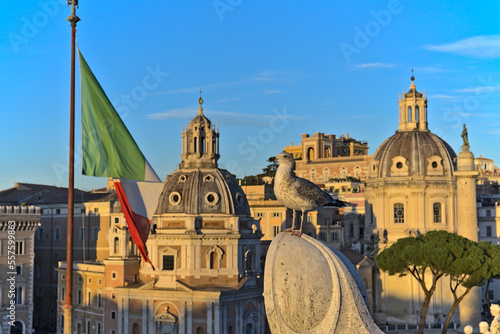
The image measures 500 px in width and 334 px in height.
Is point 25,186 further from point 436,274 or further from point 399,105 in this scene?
point 436,274

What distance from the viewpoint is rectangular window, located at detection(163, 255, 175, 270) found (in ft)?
182

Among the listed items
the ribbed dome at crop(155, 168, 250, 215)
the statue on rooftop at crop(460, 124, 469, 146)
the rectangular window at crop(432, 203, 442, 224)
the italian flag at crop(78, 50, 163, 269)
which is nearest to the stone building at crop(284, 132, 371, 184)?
the rectangular window at crop(432, 203, 442, 224)

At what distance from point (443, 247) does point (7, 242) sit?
110ft

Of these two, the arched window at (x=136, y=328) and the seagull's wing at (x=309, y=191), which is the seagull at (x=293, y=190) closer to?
the seagull's wing at (x=309, y=191)

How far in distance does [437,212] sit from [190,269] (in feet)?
75.5

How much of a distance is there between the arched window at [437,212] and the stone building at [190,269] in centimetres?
1633

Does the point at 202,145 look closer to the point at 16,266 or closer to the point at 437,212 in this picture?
the point at 16,266

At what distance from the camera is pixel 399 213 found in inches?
2505

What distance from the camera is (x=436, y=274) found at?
51.8 m

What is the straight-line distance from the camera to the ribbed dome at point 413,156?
63.0 meters

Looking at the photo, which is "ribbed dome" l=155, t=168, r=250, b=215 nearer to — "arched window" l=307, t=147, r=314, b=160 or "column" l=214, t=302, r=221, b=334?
"column" l=214, t=302, r=221, b=334

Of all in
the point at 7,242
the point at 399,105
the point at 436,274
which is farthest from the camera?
the point at 399,105

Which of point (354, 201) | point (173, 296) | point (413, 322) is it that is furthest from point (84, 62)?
point (354, 201)

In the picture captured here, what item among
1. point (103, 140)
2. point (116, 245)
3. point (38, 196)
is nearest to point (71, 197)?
point (103, 140)
